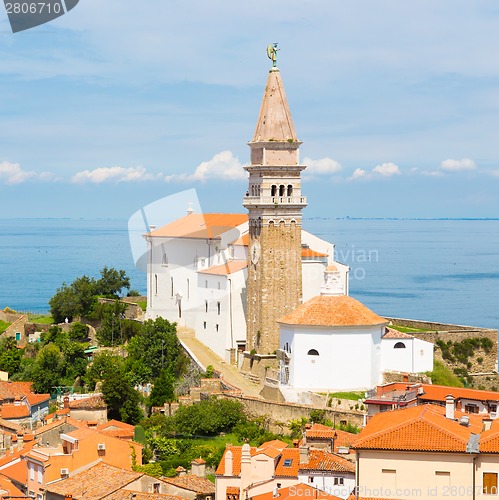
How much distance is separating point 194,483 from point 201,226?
2492cm

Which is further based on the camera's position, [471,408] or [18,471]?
[471,408]

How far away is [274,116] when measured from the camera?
43.1 meters

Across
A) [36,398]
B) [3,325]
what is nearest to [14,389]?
[36,398]

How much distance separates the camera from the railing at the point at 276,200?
43.4m

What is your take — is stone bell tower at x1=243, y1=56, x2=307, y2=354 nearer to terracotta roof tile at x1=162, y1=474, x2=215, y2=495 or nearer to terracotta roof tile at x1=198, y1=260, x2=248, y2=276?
terracotta roof tile at x1=198, y1=260, x2=248, y2=276

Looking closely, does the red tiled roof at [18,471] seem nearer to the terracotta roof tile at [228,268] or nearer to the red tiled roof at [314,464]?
the red tiled roof at [314,464]

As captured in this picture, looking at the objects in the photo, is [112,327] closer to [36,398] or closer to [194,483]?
[36,398]

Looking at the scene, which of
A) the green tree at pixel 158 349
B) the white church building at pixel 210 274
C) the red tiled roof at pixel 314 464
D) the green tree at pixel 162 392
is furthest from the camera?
the green tree at pixel 158 349

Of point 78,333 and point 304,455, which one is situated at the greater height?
point 78,333

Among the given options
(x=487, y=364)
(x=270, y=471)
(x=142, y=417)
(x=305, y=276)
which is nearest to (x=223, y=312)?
(x=305, y=276)

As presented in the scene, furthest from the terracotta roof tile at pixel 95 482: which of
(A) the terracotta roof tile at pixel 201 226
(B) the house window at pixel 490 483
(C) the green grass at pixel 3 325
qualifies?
(C) the green grass at pixel 3 325

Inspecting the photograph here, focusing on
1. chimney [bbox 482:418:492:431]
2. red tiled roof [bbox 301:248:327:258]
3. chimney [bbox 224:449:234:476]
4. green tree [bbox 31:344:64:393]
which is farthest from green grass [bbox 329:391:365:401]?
chimney [bbox 482:418:492:431]

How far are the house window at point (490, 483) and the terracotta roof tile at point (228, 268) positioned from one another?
25564mm

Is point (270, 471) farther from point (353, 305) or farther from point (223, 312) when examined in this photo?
point (223, 312)
